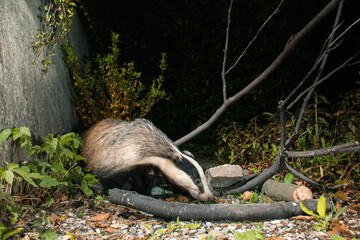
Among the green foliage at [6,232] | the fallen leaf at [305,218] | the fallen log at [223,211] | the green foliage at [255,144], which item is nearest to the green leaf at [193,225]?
the fallen log at [223,211]

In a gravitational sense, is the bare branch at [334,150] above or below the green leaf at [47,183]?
below

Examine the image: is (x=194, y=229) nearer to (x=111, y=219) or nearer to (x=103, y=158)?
(x=111, y=219)

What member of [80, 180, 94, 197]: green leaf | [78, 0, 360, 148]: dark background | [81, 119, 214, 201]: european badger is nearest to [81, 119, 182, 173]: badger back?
[81, 119, 214, 201]: european badger

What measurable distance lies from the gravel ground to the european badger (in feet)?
1.80

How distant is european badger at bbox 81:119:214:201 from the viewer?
344cm

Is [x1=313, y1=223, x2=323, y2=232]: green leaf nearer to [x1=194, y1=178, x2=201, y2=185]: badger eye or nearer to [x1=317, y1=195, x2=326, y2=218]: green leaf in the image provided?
[x1=317, y1=195, x2=326, y2=218]: green leaf

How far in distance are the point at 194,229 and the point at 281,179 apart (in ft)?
5.94

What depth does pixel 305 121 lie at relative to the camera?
15.9 ft

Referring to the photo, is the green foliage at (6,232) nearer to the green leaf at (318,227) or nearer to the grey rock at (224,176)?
the green leaf at (318,227)

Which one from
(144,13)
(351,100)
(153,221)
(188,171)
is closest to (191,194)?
(188,171)

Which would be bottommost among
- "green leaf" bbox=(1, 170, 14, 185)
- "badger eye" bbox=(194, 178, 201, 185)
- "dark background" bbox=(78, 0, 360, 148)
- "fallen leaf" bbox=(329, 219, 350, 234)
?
"fallen leaf" bbox=(329, 219, 350, 234)

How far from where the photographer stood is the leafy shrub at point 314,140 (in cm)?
397

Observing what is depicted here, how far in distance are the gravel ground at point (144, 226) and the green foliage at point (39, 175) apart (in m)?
0.15

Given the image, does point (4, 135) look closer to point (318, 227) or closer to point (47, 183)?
point (47, 183)
